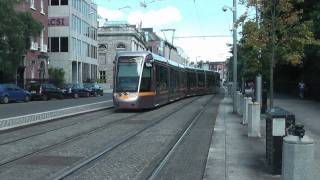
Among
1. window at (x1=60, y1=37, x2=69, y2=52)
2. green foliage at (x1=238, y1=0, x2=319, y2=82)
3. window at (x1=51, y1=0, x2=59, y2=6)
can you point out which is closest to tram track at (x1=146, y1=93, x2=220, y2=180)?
green foliage at (x1=238, y1=0, x2=319, y2=82)

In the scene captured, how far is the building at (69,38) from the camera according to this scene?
7756 cm

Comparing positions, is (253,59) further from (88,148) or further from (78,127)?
(88,148)

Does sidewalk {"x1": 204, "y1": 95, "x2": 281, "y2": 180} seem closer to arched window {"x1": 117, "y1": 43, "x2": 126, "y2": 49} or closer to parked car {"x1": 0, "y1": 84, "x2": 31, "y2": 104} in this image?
parked car {"x1": 0, "y1": 84, "x2": 31, "y2": 104}

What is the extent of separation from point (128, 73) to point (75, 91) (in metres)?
33.2

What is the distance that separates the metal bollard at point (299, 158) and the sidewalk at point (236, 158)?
9.36 ft

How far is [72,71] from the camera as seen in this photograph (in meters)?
81.7

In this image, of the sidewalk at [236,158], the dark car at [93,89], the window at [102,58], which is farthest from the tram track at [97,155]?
the window at [102,58]

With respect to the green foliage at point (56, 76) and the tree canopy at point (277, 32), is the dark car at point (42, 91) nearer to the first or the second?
the green foliage at point (56, 76)

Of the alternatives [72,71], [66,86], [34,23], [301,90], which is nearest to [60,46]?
[72,71]

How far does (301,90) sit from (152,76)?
18131 mm

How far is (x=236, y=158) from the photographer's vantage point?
12.9m

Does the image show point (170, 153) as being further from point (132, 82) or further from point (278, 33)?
point (132, 82)

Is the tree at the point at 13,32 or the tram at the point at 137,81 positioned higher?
the tree at the point at 13,32

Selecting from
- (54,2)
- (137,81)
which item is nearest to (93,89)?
(54,2)
